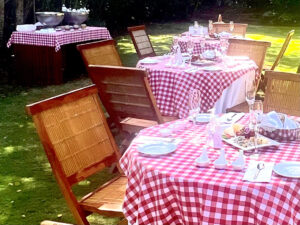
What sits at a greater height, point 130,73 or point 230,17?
point 130,73

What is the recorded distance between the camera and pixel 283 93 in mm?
4543

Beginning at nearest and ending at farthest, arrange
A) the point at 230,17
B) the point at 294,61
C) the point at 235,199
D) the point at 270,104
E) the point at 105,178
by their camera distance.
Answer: the point at 235,199, the point at 270,104, the point at 105,178, the point at 294,61, the point at 230,17

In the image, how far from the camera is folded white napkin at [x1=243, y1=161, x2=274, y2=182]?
258 cm

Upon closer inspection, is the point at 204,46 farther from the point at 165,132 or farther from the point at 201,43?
the point at 165,132

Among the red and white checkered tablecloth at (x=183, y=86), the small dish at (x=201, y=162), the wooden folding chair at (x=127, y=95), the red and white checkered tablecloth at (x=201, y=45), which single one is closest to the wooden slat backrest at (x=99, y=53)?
the red and white checkered tablecloth at (x=183, y=86)

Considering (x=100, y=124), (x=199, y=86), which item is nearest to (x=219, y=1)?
(x=199, y=86)

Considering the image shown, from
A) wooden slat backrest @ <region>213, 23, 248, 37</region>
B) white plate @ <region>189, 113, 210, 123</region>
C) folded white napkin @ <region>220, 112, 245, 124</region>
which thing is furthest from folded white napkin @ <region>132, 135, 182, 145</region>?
wooden slat backrest @ <region>213, 23, 248, 37</region>

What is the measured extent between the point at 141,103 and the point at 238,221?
8.07ft

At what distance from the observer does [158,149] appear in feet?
9.96

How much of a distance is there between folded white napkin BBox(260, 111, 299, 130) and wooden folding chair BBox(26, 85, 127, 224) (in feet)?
3.50

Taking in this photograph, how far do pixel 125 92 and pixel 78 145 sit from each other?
54.0 inches

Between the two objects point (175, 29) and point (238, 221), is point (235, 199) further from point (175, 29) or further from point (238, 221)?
point (175, 29)

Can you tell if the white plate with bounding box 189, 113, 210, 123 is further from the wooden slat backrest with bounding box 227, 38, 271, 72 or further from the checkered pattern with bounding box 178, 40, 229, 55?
the checkered pattern with bounding box 178, 40, 229, 55

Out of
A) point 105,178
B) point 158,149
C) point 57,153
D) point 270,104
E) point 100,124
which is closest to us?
point 158,149
